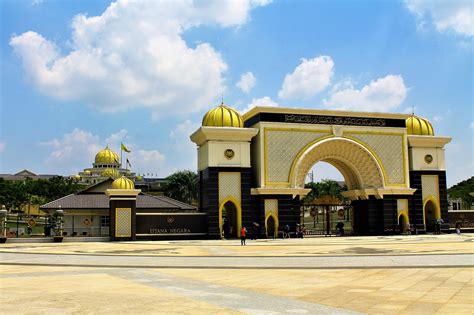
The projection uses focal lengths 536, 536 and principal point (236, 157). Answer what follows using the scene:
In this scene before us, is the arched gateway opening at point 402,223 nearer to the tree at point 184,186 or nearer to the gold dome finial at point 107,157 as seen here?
the tree at point 184,186

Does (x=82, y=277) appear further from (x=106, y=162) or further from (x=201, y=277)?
(x=106, y=162)

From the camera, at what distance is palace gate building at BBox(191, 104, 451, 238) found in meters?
39.2

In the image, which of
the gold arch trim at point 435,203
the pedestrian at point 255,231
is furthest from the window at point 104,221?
the gold arch trim at point 435,203

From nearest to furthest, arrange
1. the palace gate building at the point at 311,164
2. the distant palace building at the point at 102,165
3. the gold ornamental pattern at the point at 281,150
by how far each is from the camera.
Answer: the palace gate building at the point at 311,164, the gold ornamental pattern at the point at 281,150, the distant palace building at the point at 102,165

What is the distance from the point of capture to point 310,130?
41.3 metres

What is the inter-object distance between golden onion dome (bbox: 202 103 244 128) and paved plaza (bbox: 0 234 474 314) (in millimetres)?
21078

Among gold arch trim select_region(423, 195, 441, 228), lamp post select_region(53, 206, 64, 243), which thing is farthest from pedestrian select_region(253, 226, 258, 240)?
gold arch trim select_region(423, 195, 441, 228)

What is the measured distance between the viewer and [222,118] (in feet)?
130

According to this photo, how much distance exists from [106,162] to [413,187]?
76412 millimetres

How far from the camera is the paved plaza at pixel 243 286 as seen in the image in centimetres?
944

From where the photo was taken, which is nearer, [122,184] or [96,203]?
[122,184]

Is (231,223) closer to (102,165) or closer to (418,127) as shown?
(418,127)

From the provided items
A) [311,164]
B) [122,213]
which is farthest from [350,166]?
[122,213]

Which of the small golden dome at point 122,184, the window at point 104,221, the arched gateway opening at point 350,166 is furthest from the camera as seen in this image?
the window at point 104,221
